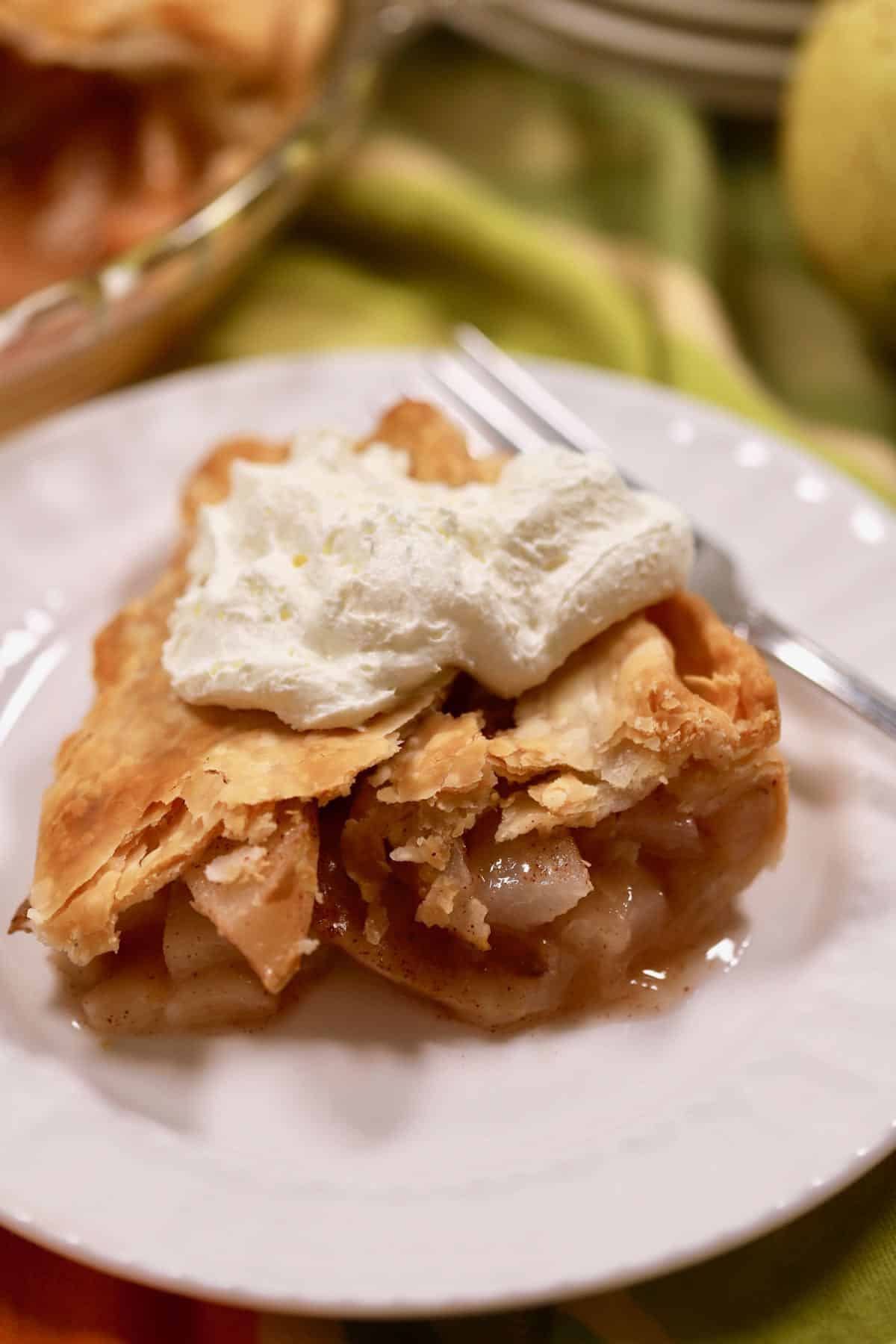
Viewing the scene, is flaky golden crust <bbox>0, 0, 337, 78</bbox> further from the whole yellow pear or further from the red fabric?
the red fabric

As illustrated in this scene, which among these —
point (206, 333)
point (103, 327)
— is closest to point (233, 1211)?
point (103, 327)

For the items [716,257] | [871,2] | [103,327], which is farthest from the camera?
[716,257]

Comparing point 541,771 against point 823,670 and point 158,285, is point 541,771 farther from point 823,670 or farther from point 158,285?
point 158,285

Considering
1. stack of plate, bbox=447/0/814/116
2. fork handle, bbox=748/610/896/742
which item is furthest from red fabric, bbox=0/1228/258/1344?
stack of plate, bbox=447/0/814/116

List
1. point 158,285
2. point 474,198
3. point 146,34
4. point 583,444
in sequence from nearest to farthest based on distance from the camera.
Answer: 1. point 583,444
2. point 158,285
3. point 146,34
4. point 474,198

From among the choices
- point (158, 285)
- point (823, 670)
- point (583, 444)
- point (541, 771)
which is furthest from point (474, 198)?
point (541, 771)

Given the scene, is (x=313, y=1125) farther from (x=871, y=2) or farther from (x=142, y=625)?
(x=871, y=2)
